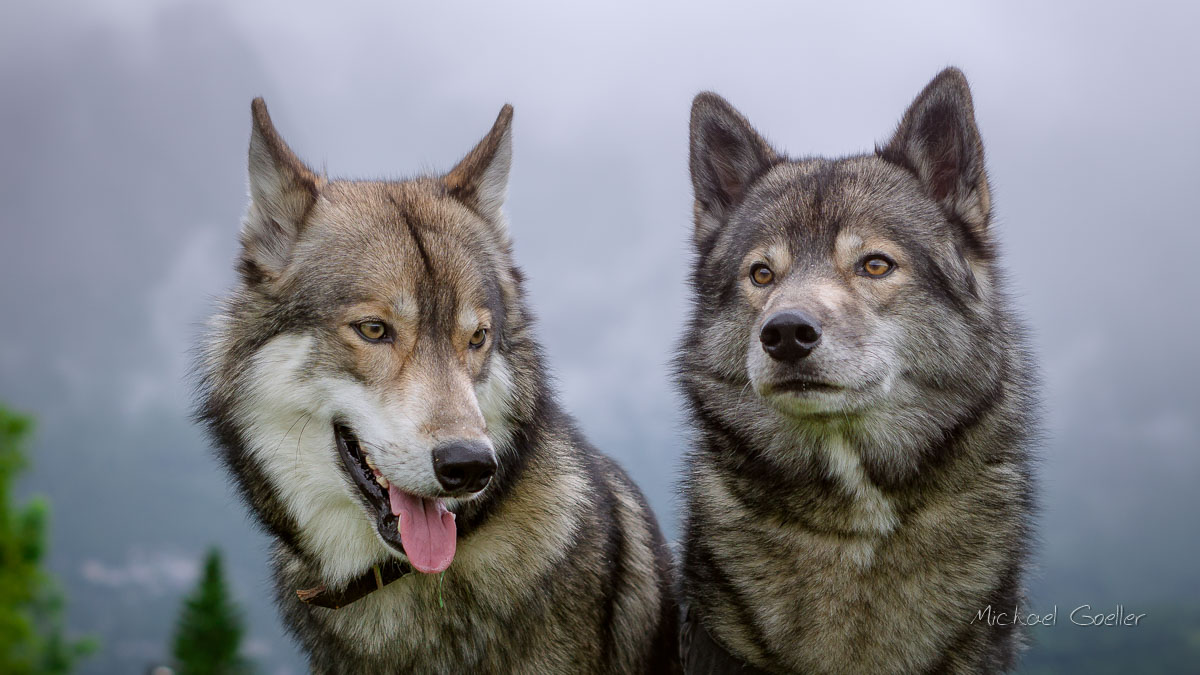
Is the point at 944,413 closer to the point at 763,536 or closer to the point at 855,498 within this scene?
the point at 855,498

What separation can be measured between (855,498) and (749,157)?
7.08 ft

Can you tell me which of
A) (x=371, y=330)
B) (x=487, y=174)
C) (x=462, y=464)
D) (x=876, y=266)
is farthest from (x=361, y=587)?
(x=876, y=266)

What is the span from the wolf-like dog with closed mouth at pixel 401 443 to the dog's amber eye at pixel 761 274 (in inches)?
48.2

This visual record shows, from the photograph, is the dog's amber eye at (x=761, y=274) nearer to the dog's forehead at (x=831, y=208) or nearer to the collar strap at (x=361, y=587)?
the dog's forehead at (x=831, y=208)

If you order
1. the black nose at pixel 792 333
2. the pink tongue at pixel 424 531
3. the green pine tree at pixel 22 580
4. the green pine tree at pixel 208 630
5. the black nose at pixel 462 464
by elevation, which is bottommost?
the green pine tree at pixel 208 630

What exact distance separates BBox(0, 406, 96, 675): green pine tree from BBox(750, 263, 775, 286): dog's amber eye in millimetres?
22255

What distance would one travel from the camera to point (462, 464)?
12.1ft

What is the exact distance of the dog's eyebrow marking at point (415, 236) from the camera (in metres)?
4.15

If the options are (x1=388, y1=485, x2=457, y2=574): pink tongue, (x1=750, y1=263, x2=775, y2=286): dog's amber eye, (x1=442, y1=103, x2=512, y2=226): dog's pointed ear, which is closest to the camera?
(x1=388, y1=485, x2=457, y2=574): pink tongue

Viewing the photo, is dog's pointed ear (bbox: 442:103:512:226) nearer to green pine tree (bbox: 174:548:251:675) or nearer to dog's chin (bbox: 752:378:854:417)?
dog's chin (bbox: 752:378:854:417)

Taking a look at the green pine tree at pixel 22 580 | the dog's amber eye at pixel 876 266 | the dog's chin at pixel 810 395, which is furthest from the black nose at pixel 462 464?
the green pine tree at pixel 22 580

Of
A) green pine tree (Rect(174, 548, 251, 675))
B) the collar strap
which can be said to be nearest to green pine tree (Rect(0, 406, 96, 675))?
green pine tree (Rect(174, 548, 251, 675))

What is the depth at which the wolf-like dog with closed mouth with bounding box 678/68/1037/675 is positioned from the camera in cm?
421

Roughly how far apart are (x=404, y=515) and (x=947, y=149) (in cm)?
346
